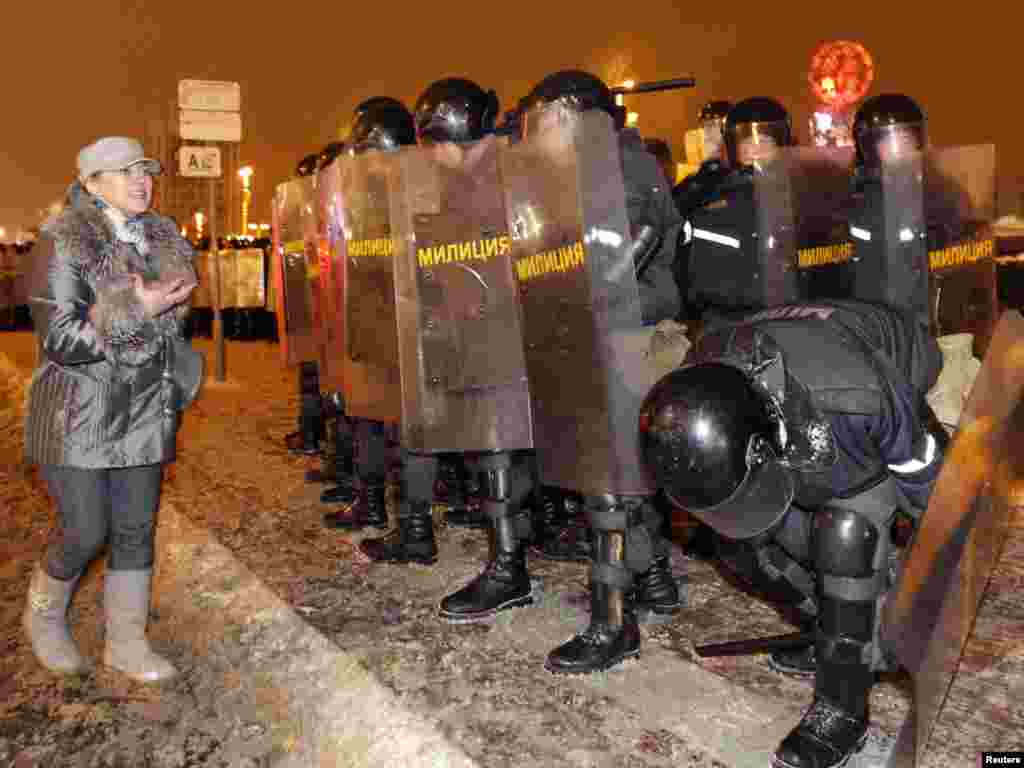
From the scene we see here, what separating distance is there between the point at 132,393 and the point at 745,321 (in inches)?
77.2

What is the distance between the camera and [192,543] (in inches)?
193

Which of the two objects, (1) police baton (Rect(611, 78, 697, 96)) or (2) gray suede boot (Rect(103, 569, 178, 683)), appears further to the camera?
(1) police baton (Rect(611, 78, 697, 96))

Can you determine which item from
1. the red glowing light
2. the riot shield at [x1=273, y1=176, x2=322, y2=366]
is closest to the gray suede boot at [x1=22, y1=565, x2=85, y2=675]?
the riot shield at [x1=273, y1=176, x2=322, y2=366]

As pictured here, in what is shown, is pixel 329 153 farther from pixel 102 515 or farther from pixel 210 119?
pixel 210 119

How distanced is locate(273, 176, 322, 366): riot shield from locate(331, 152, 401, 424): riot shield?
1.68m

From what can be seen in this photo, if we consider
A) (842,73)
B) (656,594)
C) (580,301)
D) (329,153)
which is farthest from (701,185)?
(842,73)

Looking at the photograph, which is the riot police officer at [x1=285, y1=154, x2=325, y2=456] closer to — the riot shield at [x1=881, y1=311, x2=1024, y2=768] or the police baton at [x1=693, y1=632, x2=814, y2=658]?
the police baton at [x1=693, y1=632, x2=814, y2=658]

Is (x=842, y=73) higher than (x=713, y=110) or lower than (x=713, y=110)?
higher

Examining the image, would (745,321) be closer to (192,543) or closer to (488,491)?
(488,491)

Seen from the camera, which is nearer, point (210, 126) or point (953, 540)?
point (953, 540)

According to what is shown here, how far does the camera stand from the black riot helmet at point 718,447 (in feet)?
7.45

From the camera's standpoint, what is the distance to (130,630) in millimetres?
3338

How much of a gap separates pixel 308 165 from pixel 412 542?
3791mm

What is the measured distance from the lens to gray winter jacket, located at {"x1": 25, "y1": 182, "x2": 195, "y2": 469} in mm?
3020
